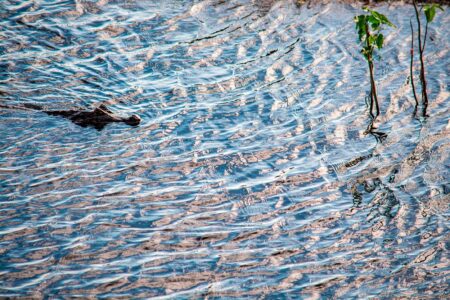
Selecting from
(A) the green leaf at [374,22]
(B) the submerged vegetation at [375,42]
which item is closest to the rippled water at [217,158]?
(B) the submerged vegetation at [375,42]

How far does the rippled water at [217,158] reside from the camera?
5.11 metres

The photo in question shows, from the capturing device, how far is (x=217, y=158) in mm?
6586

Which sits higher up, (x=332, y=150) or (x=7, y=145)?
(x=7, y=145)

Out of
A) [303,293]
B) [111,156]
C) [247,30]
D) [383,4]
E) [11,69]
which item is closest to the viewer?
[303,293]

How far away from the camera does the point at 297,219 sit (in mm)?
5719

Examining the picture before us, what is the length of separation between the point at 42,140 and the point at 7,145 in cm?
36

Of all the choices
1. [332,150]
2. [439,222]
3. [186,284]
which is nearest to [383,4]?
[332,150]

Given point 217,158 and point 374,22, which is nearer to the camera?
point 217,158

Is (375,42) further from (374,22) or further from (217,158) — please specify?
(217,158)

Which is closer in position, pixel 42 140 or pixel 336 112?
pixel 42 140

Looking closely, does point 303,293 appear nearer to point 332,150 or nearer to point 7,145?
point 332,150

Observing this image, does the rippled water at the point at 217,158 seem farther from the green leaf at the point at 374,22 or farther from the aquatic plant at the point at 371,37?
the green leaf at the point at 374,22

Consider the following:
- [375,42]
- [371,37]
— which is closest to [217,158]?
[371,37]

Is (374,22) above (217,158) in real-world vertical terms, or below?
above
